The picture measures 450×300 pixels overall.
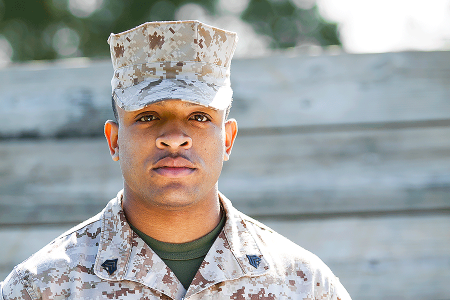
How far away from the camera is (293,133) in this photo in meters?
2.29

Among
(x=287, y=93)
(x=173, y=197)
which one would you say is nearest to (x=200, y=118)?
(x=173, y=197)

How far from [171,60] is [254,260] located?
26.3 inches

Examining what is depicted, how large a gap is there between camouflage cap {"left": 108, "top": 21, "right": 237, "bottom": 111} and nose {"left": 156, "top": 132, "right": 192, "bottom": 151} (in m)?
0.15

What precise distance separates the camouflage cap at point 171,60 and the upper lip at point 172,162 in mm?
201

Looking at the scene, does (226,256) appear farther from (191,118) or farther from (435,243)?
(435,243)

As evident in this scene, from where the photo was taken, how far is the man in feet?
4.80

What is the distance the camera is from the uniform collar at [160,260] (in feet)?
4.79

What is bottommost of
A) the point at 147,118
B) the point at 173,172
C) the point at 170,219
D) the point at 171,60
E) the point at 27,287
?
the point at 27,287

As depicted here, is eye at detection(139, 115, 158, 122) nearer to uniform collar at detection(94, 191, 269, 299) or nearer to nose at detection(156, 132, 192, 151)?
nose at detection(156, 132, 192, 151)

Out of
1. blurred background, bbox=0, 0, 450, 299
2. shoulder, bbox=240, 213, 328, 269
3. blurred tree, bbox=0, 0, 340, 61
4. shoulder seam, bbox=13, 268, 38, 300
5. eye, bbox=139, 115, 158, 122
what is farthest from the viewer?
blurred tree, bbox=0, 0, 340, 61

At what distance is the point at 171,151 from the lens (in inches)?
57.6

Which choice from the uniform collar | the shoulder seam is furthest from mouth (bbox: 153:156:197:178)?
the shoulder seam

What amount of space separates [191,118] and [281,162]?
82cm

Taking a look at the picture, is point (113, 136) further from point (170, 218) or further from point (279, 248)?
point (279, 248)
